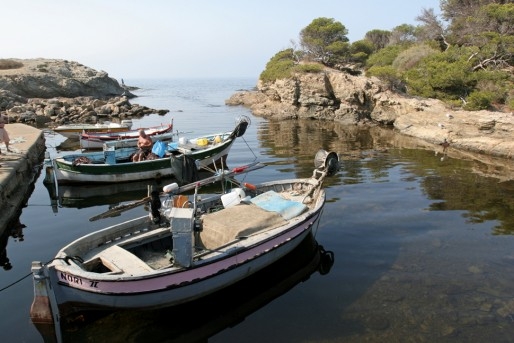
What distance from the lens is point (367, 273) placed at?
10.3 m

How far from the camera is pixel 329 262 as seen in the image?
11.0m

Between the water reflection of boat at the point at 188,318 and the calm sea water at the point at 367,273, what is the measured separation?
0.09 feet

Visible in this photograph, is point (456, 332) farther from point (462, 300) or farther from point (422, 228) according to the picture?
point (422, 228)

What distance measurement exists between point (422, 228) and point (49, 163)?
1624 centimetres

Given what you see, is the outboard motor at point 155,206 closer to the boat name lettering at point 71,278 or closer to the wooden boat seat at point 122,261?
the wooden boat seat at point 122,261

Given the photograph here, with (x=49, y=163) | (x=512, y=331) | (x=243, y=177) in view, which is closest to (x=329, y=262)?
(x=512, y=331)

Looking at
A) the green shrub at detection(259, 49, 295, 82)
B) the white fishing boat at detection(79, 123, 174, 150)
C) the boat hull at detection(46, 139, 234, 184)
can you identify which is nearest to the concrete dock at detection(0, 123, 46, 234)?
the boat hull at detection(46, 139, 234, 184)

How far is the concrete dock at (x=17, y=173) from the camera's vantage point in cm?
1420

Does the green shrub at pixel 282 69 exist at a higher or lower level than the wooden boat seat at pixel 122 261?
higher

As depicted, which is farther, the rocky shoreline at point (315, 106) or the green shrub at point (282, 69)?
the green shrub at point (282, 69)

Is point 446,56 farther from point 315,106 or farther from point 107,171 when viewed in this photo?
point 107,171

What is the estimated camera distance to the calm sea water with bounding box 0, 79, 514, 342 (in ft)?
26.9

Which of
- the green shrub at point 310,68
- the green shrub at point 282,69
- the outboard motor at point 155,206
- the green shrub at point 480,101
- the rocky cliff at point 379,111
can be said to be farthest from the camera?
the green shrub at point 282,69

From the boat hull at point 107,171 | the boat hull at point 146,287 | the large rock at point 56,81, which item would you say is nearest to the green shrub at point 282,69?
the boat hull at point 107,171
